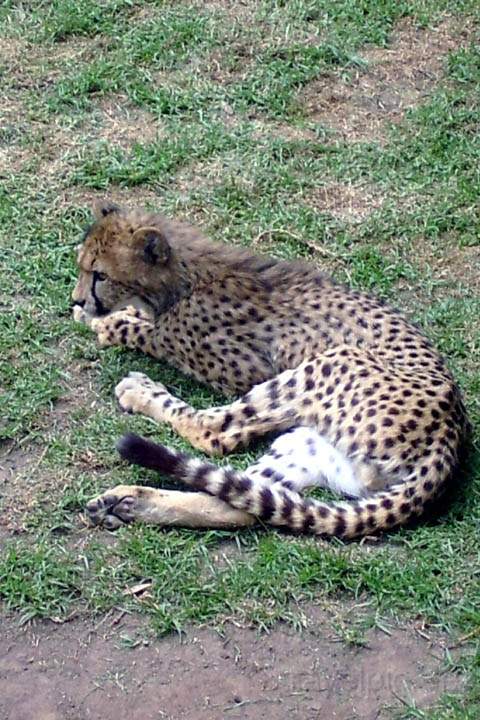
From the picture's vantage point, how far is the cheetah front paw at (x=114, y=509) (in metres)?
4.63

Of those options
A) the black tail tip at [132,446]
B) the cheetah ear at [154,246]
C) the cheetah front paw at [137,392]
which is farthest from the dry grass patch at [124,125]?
the black tail tip at [132,446]

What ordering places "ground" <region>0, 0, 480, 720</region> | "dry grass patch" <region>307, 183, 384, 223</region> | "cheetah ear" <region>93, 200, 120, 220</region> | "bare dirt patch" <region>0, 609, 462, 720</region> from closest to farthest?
1. "bare dirt patch" <region>0, 609, 462, 720</region>
2. "ground" <region>0, 0, 480, 720</region>
3. "cheetah ear" <region>93, 200, 120, 220</region>
4. "dry grass patch" <region>307, 183, 384, 223</region>

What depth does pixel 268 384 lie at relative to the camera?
16.7 feet

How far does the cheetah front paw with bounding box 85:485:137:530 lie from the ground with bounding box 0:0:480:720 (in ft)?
0.18

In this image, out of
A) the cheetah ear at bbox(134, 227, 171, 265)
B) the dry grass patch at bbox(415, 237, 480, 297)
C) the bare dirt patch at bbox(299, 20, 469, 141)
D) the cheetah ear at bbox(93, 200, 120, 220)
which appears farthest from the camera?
the bare dirt patch at bbox(299, 20, 469, 141)

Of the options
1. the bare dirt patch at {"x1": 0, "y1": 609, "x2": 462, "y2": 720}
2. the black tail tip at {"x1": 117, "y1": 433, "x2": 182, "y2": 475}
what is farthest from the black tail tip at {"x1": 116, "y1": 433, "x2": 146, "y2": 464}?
the bare dirt patch at {"x1": 0, "y1": 609, "x2": 462, "y2": 720}

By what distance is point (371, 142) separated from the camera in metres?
6.71

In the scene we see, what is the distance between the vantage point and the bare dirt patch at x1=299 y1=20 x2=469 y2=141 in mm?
6875

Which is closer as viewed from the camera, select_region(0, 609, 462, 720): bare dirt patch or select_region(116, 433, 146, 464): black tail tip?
select_region(0, 609, 462, 720): bare dirt patch

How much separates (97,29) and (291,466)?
335 centimetres

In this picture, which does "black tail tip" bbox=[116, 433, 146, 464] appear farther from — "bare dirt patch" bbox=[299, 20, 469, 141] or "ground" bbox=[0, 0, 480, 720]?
"bare dirt patch" bbox=[299, 20, 469, 141]

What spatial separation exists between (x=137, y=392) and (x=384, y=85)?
266 cm

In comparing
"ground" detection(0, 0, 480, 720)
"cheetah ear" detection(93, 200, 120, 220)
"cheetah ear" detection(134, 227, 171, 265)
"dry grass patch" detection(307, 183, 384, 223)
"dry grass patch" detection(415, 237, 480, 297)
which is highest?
"cheetah ear" detection(93, 200, 120, 220)

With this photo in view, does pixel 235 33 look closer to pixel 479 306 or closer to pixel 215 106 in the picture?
pixel 215 106
